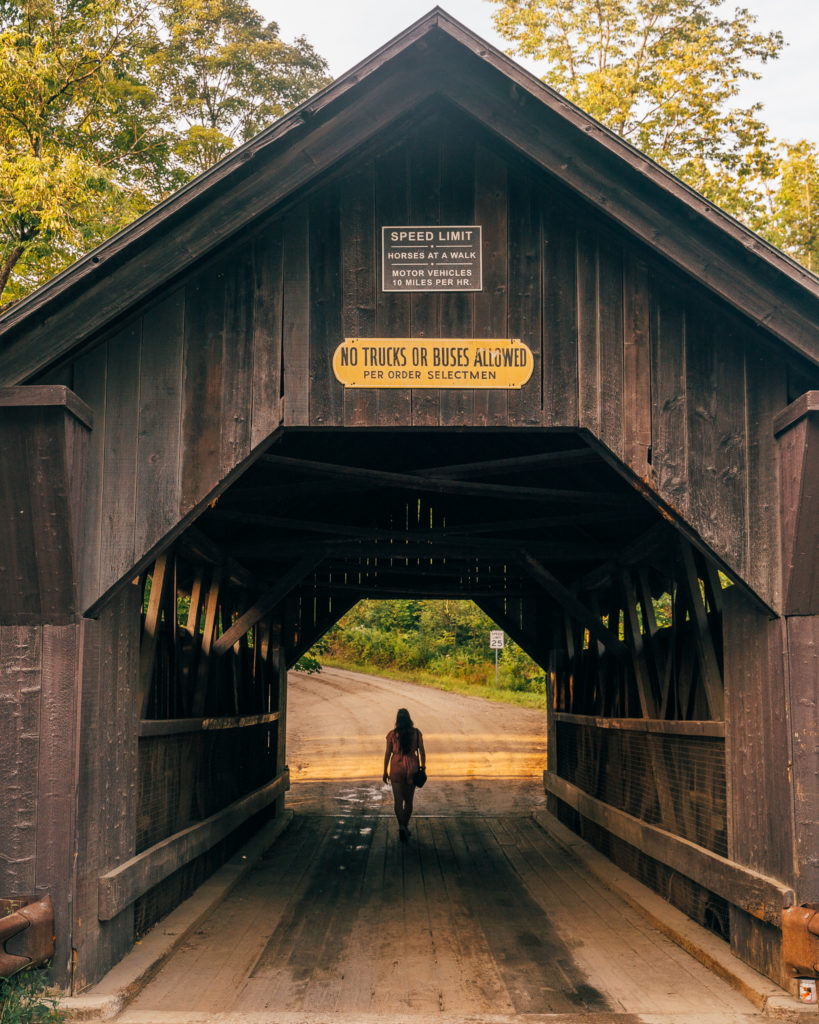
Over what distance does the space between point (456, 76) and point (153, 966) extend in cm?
525

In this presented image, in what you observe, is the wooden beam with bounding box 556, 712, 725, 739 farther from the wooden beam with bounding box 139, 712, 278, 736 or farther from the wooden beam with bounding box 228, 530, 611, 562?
the wooden beam with bounding box 139, 712, 278, 736

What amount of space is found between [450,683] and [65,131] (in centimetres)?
2388

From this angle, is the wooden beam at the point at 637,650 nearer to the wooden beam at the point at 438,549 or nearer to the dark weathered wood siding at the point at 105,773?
the wooden beam at the point at 438,549

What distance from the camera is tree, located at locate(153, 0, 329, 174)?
22203mm

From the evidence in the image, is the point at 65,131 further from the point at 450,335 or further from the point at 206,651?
the point at 450,335

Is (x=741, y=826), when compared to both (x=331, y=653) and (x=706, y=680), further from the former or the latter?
(x=331, y=653)

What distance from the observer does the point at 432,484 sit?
307 inches

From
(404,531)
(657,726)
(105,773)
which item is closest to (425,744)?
(404,531)

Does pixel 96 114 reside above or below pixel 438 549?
above

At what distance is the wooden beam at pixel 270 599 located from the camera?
9.27 meters

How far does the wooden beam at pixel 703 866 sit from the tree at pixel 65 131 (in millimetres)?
9025

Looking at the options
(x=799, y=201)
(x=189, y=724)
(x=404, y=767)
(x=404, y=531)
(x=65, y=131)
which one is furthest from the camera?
(x=799, y=201)

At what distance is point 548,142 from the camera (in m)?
5.57

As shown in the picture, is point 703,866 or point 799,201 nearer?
point 703,866
